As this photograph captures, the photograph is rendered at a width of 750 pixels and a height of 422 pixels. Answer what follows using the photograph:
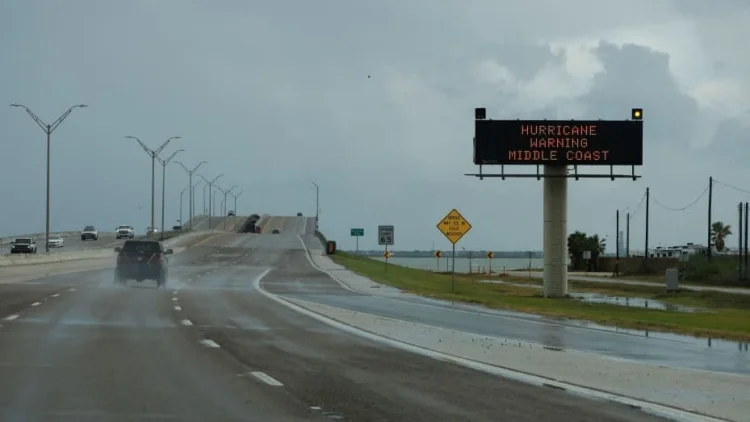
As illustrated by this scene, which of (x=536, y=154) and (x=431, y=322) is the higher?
(x=536, y=154)

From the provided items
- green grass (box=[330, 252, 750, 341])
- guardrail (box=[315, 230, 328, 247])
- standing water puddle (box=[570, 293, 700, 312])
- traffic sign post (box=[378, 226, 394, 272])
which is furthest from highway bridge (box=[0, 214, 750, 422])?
guardrail (box=[315, 230, 328, 247])

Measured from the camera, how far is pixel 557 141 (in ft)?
171

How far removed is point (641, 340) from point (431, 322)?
631 centimetres

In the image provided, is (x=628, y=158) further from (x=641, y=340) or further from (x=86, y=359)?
(x=86, y=359)

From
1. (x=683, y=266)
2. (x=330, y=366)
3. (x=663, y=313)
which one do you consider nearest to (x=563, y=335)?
(x=330, y=366)

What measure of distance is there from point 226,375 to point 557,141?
125 feet

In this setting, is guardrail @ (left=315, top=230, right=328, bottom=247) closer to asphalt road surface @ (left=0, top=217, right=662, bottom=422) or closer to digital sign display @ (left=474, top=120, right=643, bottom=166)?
digital sign display @ (left=474, top=120, right=643, bottom=166)

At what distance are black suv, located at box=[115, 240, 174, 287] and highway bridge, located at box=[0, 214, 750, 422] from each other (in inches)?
514

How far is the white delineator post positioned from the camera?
54438mm

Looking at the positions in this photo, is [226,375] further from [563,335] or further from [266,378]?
[563,335]

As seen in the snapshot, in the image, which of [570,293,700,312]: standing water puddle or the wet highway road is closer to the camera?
the wet highway road

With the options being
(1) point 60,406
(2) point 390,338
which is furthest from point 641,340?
(1) point 60,406

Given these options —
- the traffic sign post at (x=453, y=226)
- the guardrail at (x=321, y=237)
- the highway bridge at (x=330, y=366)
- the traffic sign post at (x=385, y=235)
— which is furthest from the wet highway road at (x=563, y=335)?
the guardrail at (x=321, y=237)

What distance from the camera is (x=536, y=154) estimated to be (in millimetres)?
52062
